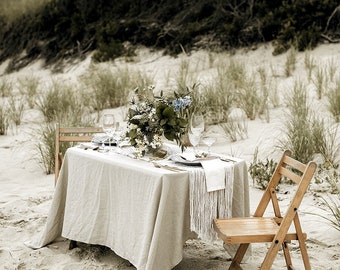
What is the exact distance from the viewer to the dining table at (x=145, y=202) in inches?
130

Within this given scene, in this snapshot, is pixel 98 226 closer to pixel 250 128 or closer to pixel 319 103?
pixel 250 128

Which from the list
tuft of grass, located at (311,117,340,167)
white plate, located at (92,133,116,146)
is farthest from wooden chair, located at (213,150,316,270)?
tuft of grass, located at (311,117,340,167)

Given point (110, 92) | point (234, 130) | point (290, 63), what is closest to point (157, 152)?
point (234, 130)

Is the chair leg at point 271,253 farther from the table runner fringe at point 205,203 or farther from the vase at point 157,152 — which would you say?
the vase at point 157,152

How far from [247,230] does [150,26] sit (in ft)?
38.0

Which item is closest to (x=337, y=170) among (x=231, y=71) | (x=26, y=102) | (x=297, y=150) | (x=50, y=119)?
(x=297, y=150)

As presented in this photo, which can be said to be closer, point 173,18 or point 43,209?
point 43,209

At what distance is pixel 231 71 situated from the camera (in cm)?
971

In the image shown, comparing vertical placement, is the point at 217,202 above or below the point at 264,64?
below

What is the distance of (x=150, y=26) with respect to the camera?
46.8ft

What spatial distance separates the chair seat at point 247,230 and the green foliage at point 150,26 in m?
7.91

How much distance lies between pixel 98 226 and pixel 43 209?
5.22 ft

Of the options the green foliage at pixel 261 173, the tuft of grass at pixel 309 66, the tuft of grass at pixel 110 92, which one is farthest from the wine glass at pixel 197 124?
the tuft of grass at pixel 110 92

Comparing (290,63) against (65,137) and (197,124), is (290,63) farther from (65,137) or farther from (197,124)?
(197,124)
